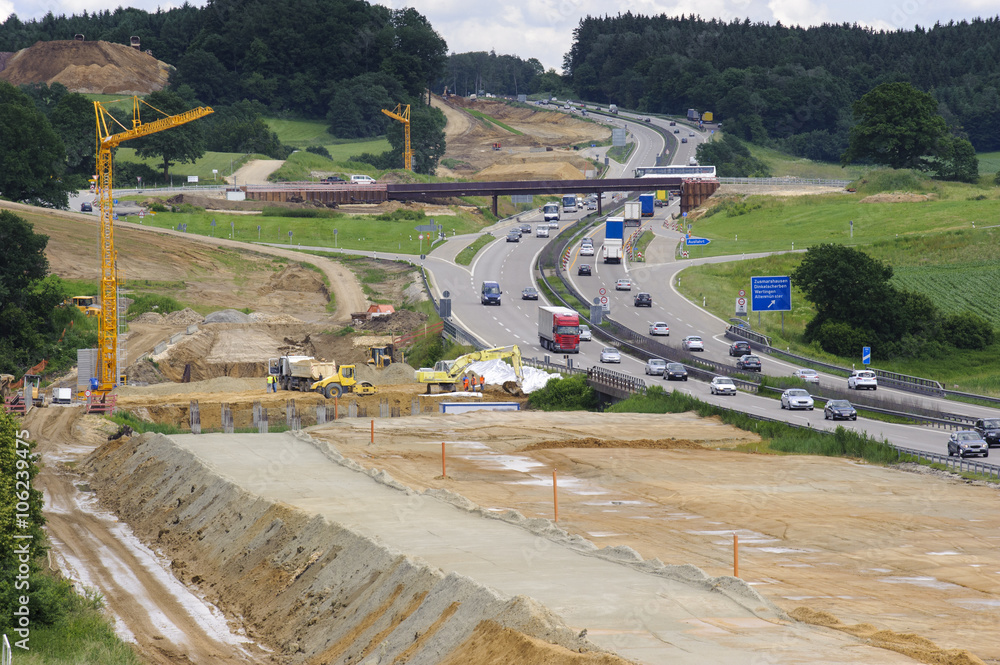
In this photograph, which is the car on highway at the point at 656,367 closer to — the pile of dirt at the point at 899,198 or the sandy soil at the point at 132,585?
the sandy soil at the point at 132,585

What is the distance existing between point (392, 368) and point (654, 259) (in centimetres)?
6021

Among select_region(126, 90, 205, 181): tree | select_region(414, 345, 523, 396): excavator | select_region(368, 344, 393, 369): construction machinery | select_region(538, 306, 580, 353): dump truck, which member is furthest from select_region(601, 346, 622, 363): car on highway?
select_region(126, 90, 205, 181): tree

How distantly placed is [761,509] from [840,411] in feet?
72.0

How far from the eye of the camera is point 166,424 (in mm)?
65438

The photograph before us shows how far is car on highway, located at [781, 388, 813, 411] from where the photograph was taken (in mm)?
62656

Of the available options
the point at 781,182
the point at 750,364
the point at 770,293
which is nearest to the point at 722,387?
the point at 750,364

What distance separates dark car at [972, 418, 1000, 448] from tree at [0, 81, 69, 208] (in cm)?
11892

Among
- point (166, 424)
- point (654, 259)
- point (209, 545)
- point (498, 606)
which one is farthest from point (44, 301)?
point (498, 606)

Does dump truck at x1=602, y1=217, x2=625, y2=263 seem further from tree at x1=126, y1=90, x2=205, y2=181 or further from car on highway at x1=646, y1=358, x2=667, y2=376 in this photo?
tree at x1=126, y1=90, x2=205, y2=181

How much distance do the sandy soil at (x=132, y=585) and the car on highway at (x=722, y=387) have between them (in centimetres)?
3716

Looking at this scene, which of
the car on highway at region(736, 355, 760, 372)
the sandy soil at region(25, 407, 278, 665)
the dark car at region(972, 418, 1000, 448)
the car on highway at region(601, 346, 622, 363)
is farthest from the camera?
the car on highway at region(601, 346, 622, 363)

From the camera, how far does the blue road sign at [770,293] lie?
8644 centimetres

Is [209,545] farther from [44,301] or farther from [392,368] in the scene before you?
[44,301]

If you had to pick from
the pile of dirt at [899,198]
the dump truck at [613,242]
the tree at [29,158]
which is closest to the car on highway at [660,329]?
the dump truck at [613,242]
